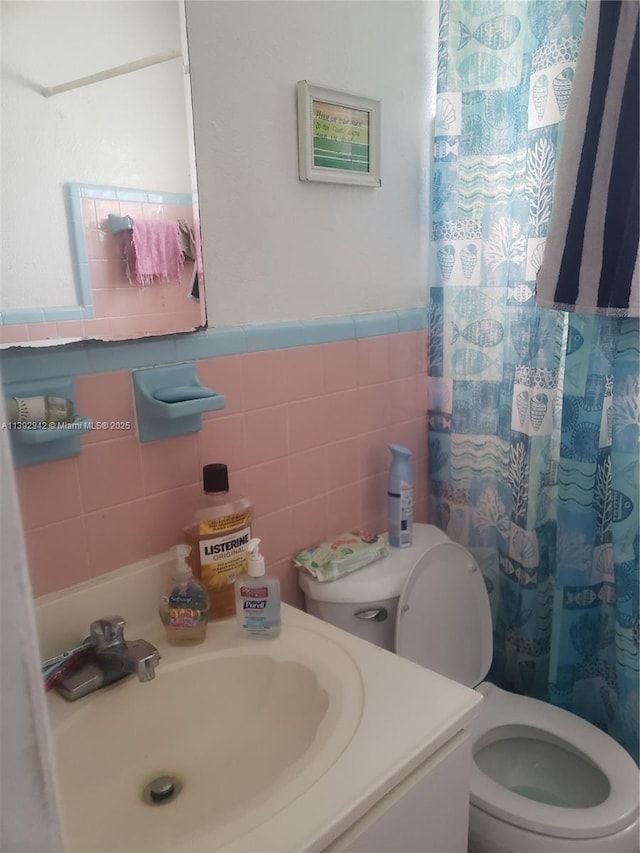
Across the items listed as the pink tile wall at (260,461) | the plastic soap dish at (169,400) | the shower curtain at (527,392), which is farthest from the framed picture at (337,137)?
the plastic soap dish at (169,400)

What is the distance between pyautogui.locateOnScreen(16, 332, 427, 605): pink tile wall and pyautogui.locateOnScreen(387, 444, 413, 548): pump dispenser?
0.28 ft

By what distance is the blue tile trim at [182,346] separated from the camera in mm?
894

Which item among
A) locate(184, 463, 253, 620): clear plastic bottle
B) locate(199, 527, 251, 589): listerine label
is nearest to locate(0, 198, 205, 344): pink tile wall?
locate(184, 463, 253, 620): clear plastic bottle

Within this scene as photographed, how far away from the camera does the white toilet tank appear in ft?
4.00

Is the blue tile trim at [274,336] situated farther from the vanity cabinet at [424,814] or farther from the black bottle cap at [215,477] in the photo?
the vanity cabinet at [424,814]

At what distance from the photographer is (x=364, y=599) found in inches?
47.9

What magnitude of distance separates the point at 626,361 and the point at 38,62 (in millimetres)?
1154

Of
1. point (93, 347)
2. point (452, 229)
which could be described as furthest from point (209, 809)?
point (452, 229)

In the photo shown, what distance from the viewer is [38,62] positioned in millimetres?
871

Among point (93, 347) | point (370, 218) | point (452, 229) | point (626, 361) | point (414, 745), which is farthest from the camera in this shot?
point (452, 229)

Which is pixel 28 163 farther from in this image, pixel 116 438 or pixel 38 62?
pixel 116 438

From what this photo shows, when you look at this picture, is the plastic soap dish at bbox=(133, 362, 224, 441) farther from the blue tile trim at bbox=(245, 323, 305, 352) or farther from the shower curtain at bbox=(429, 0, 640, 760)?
the shower curtain at bbox=(429, 0, 640, 760)

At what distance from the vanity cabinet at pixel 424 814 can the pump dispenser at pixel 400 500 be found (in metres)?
0.53

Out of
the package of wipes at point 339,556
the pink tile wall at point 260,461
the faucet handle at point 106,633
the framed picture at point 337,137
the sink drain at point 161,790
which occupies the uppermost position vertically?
the framed picture at point 337,137
